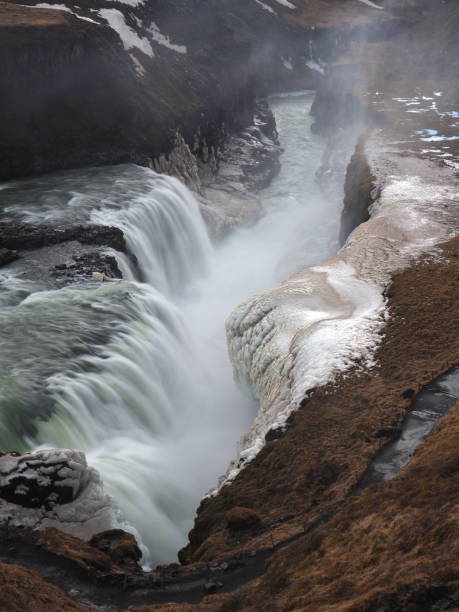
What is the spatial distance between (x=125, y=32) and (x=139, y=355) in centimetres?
3468

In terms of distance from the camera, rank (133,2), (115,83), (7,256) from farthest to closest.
Result: (133,2), (115,83), (7,256)

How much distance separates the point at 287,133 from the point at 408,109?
17.0 meters

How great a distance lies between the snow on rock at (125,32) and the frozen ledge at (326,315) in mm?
26385

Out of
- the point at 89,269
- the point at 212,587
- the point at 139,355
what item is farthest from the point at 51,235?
the point at 212,587

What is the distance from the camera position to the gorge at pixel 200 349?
8289 millimetres

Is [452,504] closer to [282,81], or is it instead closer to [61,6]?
[61,6]

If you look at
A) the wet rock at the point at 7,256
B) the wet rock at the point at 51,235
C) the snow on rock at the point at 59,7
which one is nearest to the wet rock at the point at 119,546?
the wet rock at the point at 7,256

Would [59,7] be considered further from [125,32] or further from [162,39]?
[162,39]

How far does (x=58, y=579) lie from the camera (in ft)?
28.6

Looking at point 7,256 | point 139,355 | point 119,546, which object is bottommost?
point 139,355

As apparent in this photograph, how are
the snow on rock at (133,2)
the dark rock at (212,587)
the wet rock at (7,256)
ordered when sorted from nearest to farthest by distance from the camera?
the dark rock at (212,587) → the wet rock at (7,256) → the snow on rock at (133,2)

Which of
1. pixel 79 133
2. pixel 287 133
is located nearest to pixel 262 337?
pixel 79 133

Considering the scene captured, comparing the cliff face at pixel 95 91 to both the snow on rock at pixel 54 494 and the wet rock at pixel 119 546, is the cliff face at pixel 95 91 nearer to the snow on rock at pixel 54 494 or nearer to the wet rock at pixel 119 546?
the snow on rock at pixel 54 494

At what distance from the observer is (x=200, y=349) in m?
23.3
